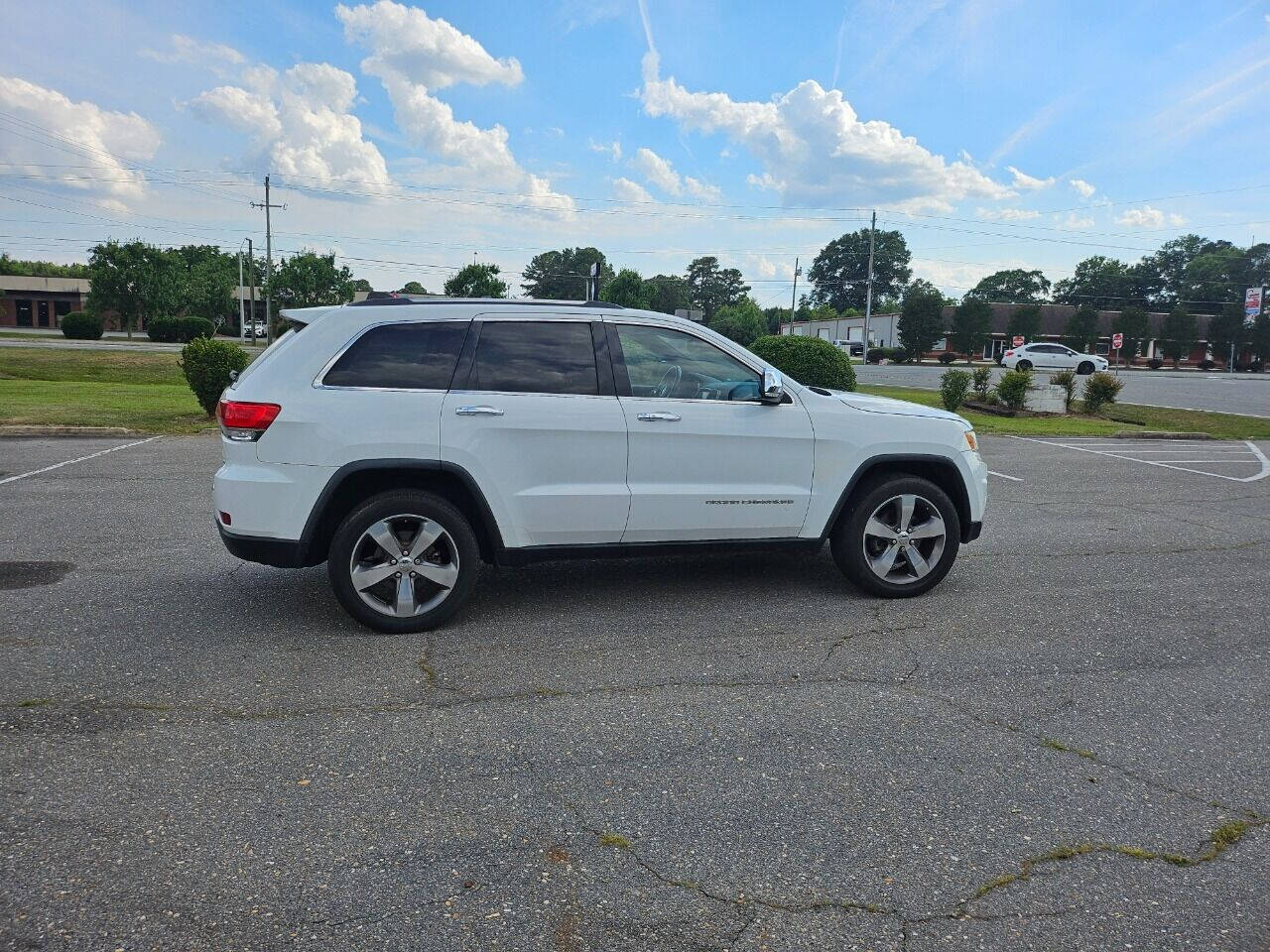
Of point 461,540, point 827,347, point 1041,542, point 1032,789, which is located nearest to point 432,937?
point 1032,789

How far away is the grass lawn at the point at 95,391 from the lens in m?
14.8

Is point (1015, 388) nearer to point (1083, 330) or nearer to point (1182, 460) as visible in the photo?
point (1182, 460)

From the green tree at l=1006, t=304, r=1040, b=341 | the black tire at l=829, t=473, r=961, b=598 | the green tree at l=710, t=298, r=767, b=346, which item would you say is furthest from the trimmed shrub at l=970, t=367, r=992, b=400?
the green tree at l=710, t=298, r=767, b=346

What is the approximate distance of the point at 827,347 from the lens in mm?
17234

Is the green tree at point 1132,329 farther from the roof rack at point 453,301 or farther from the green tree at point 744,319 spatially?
the roof rack at point 453,301

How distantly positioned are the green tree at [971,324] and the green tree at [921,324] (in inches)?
58.9

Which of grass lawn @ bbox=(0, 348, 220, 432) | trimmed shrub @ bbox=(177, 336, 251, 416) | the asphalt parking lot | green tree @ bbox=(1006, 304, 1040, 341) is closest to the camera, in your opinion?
the asphalt parking lot

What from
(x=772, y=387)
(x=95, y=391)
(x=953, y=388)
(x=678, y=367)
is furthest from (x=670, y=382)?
(x=95, y=391)

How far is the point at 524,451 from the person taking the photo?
5.06 meters

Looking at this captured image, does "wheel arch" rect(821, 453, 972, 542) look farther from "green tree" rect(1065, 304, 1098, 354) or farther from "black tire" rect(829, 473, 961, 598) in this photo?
"green tree" rect(1065, 304, 1098, 354)

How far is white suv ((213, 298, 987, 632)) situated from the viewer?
486 cm

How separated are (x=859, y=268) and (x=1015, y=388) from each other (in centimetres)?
12933

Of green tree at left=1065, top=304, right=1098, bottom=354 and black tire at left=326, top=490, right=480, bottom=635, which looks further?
green tree at left=1065, top=304, right=1098, bottom=354

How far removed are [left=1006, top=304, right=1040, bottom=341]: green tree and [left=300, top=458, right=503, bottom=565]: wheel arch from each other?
7369cm
